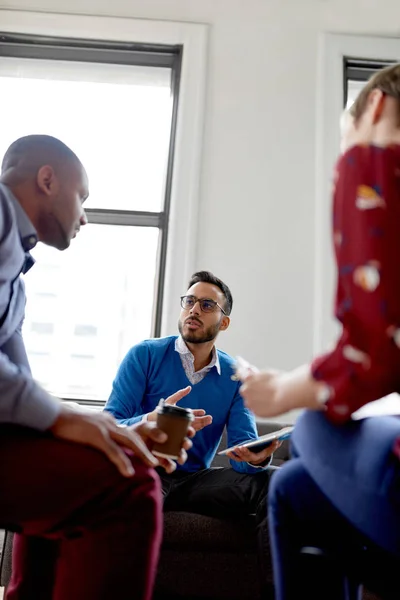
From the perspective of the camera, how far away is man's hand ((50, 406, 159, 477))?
0.89 m

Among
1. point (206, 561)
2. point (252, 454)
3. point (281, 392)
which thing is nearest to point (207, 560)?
point (206, 561)

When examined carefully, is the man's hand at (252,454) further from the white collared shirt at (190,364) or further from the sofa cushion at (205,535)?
the white collared shirt at (190,364)

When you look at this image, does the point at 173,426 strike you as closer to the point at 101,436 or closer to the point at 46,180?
the point at 101,436

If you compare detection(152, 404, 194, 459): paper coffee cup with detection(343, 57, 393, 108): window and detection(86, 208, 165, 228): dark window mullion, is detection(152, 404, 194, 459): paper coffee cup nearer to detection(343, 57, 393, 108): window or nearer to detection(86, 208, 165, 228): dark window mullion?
detection(86, 208, 165, 228): dark window mullion

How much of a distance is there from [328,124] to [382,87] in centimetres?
294

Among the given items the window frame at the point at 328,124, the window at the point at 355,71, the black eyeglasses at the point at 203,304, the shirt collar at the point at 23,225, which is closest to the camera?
the shirt collar at the point at 23,225

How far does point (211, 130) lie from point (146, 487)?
10.3 ft

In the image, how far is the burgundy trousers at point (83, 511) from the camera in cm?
85

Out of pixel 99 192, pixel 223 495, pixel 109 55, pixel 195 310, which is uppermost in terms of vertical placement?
pixel 109 55

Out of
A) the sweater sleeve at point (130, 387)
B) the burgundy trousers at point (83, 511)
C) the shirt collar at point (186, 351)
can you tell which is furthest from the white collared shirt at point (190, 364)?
the burgundy trousers at point (83, 511)

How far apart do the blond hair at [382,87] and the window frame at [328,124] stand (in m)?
2.51

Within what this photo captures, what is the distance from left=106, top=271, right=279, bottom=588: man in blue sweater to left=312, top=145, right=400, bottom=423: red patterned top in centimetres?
143

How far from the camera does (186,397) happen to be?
2.60 metres

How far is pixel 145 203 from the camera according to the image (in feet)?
12.4
